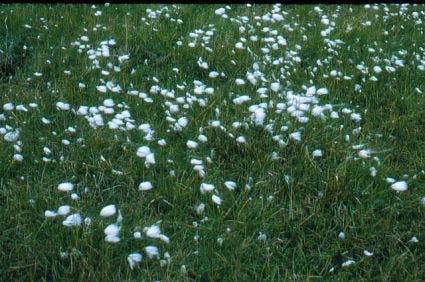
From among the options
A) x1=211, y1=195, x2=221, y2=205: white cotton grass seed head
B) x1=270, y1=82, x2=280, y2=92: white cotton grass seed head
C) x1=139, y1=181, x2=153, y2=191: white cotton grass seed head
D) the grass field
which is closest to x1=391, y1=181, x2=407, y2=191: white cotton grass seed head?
the grass field

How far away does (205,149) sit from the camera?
3.85 metres

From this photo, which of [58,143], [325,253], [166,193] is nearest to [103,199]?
[166,193]

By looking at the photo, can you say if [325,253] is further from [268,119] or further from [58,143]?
[58,143]

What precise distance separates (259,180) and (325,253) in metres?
0.71

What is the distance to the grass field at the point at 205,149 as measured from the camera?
2.86m

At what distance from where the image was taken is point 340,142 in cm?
388

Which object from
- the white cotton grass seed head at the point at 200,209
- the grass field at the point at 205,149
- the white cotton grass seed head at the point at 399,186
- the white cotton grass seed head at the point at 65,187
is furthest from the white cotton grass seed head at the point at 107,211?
the white cotton grass seed head at the point at 399,186

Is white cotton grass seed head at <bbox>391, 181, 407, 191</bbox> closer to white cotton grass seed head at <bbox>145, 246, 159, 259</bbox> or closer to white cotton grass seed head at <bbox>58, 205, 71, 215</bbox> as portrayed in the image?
white cotton grass seed head at <bbox>145, 246, 159, 259</bbox>

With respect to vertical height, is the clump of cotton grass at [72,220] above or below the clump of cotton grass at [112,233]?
above

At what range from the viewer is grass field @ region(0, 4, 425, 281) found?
2863 mm

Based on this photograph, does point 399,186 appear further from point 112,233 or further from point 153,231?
point 112,233

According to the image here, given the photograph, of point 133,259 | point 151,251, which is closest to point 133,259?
point 133,259

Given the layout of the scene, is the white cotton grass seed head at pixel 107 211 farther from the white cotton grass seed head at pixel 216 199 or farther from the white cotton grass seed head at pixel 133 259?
the white cotton grass seed head at pixel 216 199

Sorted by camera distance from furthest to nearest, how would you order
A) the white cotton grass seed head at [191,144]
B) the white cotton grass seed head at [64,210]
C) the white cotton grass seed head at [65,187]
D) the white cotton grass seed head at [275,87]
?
the white cotton grass seed head at [275,87], the white cotton grass seed head at [191,144], the white cotton grass seed head at [65,187], the white cotton grass seed head at [64,210]
